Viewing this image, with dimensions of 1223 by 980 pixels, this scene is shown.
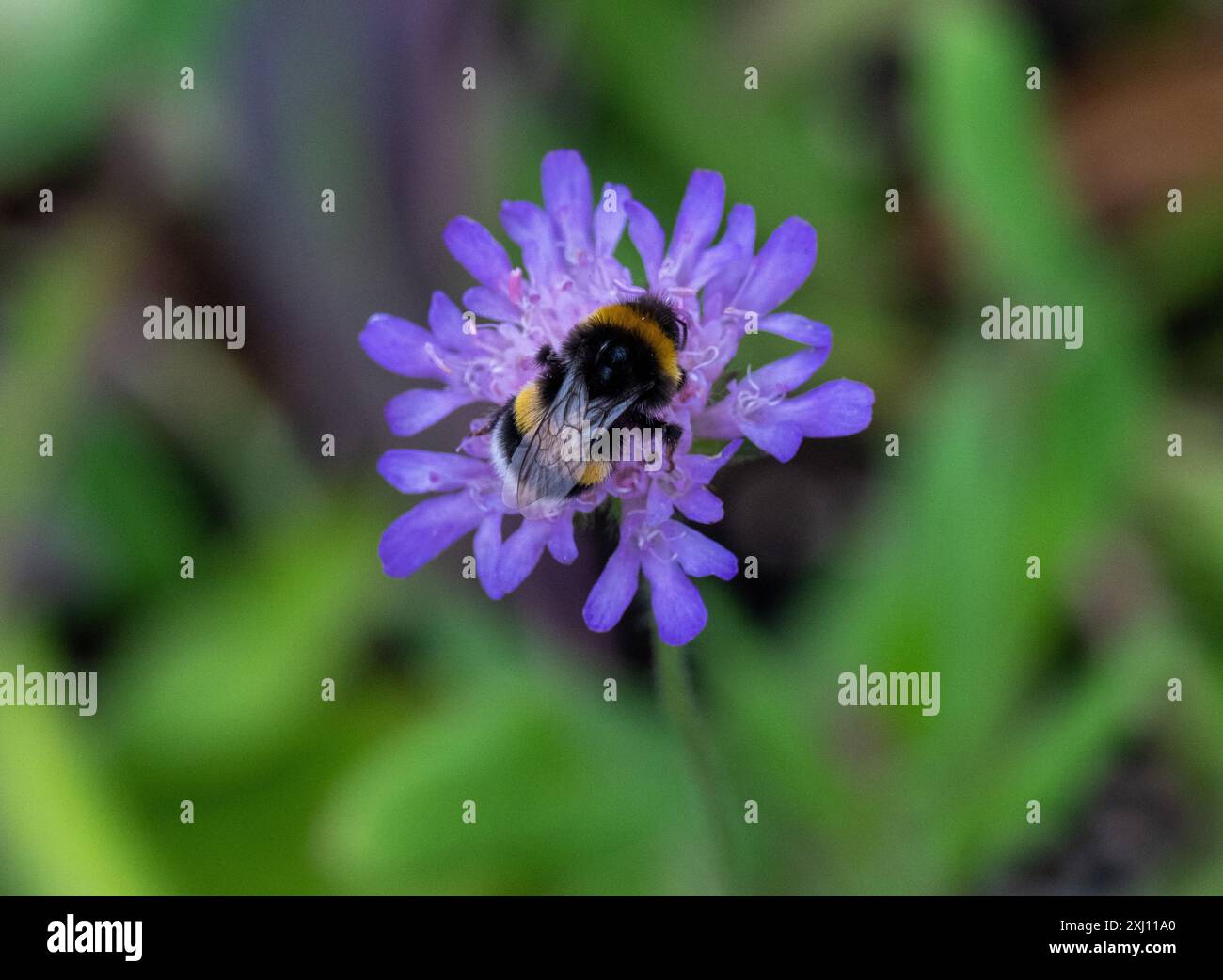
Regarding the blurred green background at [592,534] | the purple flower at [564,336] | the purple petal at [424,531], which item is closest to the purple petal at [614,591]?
the purple flower at [564,336]

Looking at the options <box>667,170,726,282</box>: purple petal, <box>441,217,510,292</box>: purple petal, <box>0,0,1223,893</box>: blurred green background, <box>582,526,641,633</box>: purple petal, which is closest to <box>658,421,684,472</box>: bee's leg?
<box>582,526,641,633</box>: purple petal

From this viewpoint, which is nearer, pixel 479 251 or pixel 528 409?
pixel 528 409

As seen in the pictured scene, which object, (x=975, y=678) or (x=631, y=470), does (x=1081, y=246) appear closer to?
(x=975, y=678)

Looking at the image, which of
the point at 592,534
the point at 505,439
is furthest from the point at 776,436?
the point at 592,534

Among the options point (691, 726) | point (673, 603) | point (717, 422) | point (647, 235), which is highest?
point (647, 235)

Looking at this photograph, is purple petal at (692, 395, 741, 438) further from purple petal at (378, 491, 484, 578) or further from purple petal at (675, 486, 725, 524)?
purple petal at (378, 491, 484, 578)

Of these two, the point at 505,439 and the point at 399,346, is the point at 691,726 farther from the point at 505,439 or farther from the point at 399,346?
the point at 399,346

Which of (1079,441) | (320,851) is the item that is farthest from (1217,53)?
(320,851)

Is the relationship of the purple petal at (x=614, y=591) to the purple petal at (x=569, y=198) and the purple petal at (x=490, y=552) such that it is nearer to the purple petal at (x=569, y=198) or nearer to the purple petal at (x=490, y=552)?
the purple petal at (x=490, y=552)
